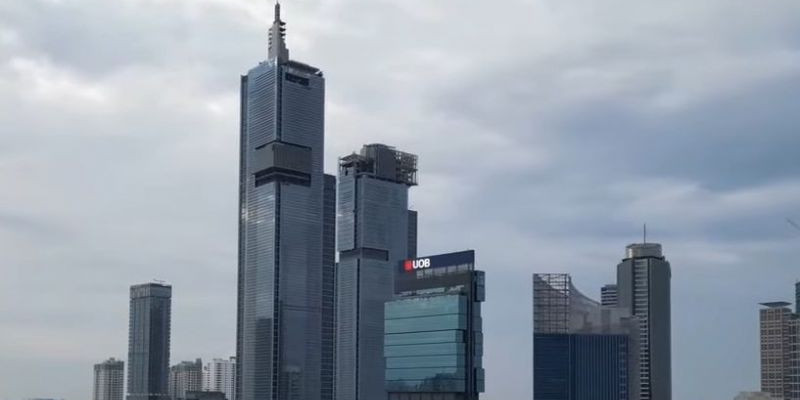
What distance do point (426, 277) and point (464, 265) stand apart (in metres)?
8.70

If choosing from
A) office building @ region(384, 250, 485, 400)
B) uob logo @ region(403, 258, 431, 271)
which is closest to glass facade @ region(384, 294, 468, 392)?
office building @ region(384, 250, 485, 400)

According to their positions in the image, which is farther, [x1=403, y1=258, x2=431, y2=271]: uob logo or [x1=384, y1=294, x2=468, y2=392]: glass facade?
[x1=403, y1=258, x2=431, y2=271]: uob logo

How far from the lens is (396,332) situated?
19062 cm

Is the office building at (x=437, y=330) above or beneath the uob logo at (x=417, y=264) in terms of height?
beneath

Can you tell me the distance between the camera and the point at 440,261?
610 ft

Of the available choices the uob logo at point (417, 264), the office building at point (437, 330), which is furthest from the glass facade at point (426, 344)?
the uob logo at point (417, 264)

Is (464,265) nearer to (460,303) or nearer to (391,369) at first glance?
(460,303)

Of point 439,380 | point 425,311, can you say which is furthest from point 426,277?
point 439,380

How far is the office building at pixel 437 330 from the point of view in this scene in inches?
7042

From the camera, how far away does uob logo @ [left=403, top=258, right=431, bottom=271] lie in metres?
188

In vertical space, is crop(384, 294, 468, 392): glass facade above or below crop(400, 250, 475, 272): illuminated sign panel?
below

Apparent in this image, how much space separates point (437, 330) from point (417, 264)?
13.5m

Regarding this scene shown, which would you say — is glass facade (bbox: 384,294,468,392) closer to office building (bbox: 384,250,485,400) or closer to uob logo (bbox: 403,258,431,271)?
office building (bbox: 384,250,485,400)

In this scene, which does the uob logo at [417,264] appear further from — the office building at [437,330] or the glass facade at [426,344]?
the glass facade at [426,344]
